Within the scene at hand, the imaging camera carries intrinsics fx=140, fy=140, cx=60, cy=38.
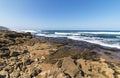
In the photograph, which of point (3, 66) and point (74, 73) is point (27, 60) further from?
point (74, 73)

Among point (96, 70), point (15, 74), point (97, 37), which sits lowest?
point (97, 37)

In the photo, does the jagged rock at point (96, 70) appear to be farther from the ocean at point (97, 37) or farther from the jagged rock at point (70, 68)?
the ocean at point (97, 37)

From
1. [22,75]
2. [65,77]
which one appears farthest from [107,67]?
[22,75]

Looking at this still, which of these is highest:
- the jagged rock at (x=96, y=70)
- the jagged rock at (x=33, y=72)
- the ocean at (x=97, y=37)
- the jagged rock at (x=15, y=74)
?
the jagged rock at (x=96, y=70)

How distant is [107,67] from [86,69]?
65 cm

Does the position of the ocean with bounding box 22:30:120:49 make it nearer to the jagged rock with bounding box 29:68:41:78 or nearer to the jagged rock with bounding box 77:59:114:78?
the jagged rock with bounding box 77:59:114:78

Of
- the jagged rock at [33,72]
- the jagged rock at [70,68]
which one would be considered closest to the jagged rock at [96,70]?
the jagged rock at [70,68]

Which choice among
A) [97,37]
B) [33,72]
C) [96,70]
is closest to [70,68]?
[96,70]

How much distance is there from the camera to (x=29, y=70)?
15.2 feet

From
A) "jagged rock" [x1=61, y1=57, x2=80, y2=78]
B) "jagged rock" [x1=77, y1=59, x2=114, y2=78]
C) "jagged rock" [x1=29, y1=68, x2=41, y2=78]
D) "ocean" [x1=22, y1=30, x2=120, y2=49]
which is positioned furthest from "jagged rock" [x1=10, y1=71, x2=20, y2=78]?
"ocean" [x1=22, y1=30, x2=120, y2=49]

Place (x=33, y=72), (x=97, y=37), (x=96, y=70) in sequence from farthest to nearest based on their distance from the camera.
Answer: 1. (x=97, y=37)
2. (x=33, y=72)
3. (x=96, y=70)

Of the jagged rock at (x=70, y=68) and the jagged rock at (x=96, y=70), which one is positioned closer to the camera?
the jagged rock at (x=96, y=70)

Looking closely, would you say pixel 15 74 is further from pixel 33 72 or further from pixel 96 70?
pixel 96 70

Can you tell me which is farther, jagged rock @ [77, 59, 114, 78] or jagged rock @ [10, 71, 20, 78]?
jagged rock @ [10, 71, 20, 78]
